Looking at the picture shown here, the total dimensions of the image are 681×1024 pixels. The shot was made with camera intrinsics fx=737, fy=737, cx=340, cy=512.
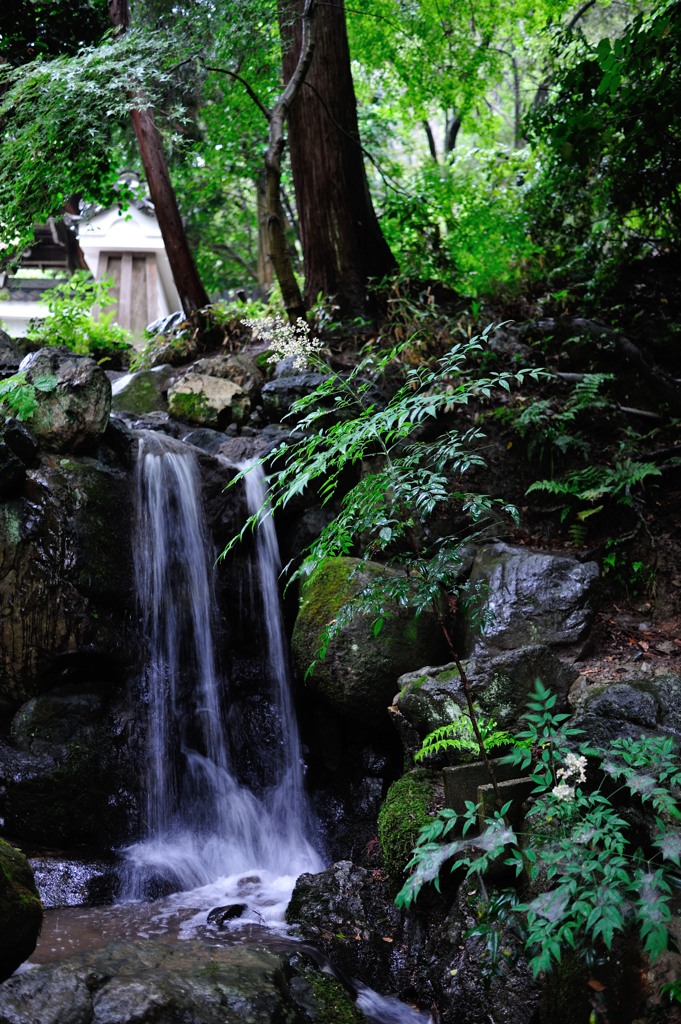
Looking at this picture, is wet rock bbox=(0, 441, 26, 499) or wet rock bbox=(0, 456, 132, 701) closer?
wet rock bbox=(0, 456, 132, 701)

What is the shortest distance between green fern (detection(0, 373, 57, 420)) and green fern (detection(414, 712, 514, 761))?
4.10 meters

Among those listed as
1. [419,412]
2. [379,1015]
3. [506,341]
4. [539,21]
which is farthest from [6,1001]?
[539,21]

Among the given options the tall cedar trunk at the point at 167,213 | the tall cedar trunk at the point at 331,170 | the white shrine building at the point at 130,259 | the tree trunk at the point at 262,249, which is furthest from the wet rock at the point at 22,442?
the tree trunk at the point at 262,249

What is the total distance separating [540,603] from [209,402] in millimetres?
4666

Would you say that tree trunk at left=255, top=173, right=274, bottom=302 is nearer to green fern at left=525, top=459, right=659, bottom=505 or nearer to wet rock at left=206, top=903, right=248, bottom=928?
green fern at left=525, top=459, right=659, bottom=505

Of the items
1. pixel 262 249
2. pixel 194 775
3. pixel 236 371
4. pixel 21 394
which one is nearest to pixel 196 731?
pixel 194 775

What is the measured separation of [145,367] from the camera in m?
9.95

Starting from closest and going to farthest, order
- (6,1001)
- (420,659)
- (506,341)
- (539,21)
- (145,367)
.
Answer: (6,1001) → (420,659) → (506,341) → (145,367) → (539,21)

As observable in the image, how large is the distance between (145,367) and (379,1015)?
8.23m

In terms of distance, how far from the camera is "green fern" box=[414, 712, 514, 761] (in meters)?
3.76

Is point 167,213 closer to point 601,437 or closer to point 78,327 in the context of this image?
point 78,327

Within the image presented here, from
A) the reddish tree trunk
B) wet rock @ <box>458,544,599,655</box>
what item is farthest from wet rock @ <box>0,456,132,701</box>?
the reddish tree trunk

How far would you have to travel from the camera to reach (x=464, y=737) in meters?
4.12

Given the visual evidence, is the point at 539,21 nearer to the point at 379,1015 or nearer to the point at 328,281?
the point at 328,281
